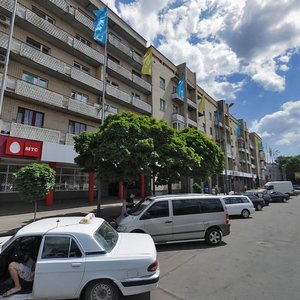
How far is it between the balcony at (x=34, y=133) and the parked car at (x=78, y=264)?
47.1 feet

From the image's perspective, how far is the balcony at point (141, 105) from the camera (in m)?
28.1

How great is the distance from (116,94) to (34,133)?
10.1m

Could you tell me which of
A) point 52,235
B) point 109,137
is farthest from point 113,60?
point 52,235

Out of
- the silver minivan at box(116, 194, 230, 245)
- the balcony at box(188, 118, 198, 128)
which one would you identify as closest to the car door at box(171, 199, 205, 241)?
the silver minivan at box(116, 194, 230, 245)

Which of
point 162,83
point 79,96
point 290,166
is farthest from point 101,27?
point 290,166

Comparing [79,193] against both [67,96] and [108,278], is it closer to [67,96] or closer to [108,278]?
[67,96]

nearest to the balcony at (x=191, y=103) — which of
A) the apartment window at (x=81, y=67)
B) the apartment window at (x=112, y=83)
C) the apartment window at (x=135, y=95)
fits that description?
the apartment window at (x=135, y=95)

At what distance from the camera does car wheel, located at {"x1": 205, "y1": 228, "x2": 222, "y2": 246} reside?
912cm

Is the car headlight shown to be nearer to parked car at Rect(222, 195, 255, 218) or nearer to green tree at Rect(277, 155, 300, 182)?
parked car at Rect(222, 195, 255, 218)

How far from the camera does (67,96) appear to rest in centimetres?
2155

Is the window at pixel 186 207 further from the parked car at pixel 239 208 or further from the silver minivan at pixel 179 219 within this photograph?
the parked car at pixel 239 208

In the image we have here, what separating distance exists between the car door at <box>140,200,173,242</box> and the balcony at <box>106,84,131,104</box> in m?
18.1

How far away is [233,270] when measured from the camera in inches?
253

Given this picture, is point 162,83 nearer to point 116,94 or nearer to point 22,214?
point 116,94
